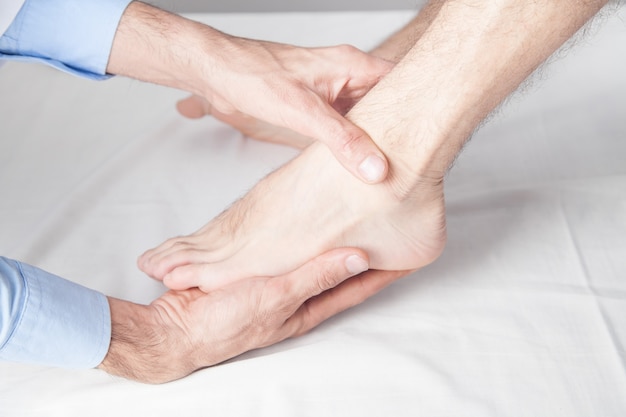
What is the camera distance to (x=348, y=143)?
1216 mm

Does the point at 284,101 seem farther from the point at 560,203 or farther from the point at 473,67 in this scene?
the point at 560,203

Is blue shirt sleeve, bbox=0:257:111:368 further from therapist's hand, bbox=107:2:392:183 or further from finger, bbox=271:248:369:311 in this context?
therapist's hand, bbox=107:2:392:183

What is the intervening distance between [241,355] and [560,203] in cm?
62

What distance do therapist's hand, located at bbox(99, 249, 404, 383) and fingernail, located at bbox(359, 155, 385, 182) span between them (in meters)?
0.12

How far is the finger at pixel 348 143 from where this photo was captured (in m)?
1.20

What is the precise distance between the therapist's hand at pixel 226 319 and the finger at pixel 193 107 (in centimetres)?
59

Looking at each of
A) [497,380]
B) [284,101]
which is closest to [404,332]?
[497,380]

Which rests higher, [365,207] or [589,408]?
[365,207]

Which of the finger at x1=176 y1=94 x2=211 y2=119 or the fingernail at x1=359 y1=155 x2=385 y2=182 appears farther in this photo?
the finger at x1=176 y1=94 x2=211 y2=119

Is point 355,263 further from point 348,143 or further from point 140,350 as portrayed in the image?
point 140,350

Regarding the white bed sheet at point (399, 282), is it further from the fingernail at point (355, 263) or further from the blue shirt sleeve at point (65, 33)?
the blue shirt sleeve at point (65, 33)

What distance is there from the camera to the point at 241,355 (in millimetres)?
1279

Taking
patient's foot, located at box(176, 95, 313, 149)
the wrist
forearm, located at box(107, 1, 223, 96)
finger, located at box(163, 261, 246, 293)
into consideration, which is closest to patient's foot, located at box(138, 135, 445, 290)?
finger, located at box(163, 261, 246, 293)

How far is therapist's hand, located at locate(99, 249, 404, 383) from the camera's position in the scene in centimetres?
119
